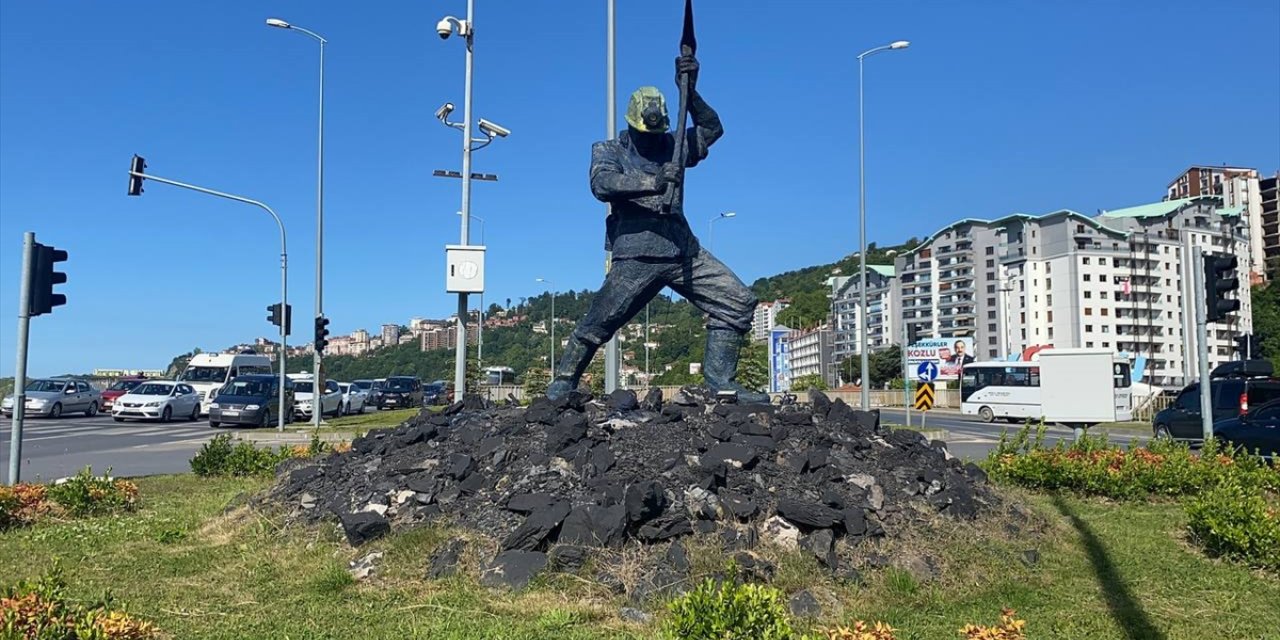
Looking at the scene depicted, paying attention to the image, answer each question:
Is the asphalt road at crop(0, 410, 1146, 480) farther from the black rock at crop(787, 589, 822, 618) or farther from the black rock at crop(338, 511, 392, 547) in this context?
the black rock at crop(787, 589, 822, 618)

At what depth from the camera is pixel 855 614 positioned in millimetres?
5223

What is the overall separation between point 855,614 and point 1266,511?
4.09 metres

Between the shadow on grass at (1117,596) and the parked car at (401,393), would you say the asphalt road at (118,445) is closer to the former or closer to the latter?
the shadow on grass at (1117,596)

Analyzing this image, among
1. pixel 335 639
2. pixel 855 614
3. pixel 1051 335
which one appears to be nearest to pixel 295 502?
pixel 335 639

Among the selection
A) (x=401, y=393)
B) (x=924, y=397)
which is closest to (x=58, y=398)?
(x=401, y=393)

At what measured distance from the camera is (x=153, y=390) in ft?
97.8

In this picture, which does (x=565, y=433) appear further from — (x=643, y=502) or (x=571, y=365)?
(x=571, y=365)

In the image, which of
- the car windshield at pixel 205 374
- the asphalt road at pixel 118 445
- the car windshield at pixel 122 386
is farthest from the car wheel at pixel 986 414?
the car windshield at pixel 122 386

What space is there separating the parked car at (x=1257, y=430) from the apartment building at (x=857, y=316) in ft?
233

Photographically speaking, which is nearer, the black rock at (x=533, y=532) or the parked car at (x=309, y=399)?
the black rock at (x=533, y=532)

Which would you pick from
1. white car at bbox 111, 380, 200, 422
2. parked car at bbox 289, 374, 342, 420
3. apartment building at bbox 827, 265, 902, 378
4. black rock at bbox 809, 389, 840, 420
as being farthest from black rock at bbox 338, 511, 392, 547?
apartment building at bbox 827, 265, 902, 378

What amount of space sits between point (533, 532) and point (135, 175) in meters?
18.7

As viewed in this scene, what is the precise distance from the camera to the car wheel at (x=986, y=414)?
115 feet

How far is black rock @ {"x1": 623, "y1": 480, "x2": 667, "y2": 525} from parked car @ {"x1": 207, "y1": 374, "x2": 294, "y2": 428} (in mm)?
21144
